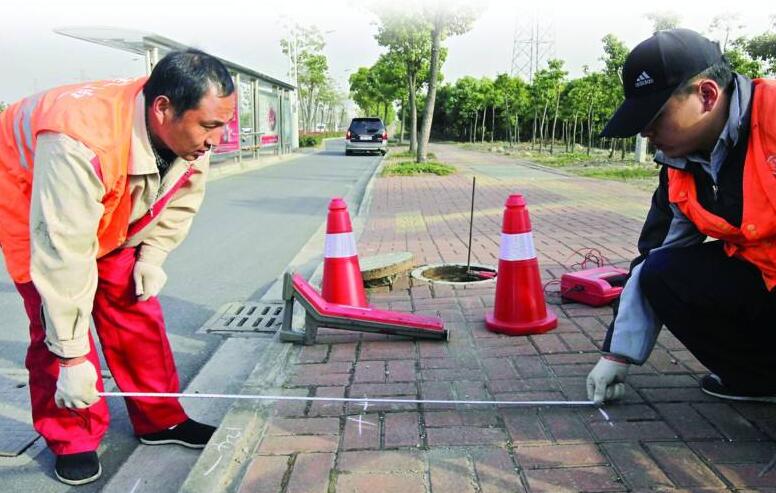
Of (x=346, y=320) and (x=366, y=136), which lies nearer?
(x=346, y=320)

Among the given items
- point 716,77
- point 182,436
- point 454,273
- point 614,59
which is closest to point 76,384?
point 182,436

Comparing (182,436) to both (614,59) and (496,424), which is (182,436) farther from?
(614,59)

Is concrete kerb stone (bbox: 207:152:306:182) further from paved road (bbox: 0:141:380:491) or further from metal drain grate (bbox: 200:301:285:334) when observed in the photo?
metal drain grate (bbox: 200:301:285:334)

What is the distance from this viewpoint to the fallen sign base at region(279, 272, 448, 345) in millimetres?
3162

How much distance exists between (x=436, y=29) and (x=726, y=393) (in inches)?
609

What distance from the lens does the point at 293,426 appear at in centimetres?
238

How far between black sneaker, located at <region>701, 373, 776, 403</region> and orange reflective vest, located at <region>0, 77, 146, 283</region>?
237 cm

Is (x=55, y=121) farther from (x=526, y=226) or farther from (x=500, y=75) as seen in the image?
(x=500, y=75)

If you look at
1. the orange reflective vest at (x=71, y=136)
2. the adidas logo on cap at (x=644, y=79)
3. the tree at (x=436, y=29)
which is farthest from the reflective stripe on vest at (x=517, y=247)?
the tree at (x=436, y=29)

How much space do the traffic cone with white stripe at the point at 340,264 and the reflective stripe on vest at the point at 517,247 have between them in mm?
936

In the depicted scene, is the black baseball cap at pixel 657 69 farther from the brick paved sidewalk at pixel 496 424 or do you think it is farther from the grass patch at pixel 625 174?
the grass patch at pixel 625 174

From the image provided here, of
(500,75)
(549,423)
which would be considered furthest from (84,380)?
(500,75)

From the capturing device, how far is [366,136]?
88.4ft

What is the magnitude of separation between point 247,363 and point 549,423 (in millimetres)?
1663
